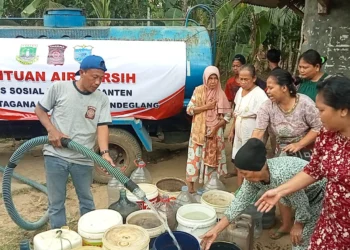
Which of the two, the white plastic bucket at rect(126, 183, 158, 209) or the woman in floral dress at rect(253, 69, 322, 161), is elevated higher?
the woman in floral dress at rect(253, 69, 322, 161)

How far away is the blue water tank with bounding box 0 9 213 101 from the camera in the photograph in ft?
16.9

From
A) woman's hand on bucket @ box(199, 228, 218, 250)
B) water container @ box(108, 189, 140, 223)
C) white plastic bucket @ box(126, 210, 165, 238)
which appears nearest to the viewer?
woman's hand on bucket @ box(199, 228, 218, 250)

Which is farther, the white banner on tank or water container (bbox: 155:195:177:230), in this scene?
the white banner on tank

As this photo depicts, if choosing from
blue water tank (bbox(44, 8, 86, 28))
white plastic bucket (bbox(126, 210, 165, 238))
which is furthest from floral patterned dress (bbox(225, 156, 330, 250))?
blue water tank (bbox(44, 8, 86, 28))

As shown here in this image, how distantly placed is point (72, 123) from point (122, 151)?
214 cm

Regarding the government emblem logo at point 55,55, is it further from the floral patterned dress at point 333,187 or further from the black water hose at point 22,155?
the floral patterned dress at point 333,187

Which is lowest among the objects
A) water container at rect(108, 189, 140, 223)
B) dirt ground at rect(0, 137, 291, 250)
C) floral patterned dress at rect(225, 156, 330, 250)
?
dirt ground at rect(0, 137, 291, 250)

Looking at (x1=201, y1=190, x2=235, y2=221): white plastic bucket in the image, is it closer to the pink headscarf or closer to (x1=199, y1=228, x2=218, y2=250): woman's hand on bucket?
(x1=199, y1=228, x2=218, y2=250): woman's hand on bucket

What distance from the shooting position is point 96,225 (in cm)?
275

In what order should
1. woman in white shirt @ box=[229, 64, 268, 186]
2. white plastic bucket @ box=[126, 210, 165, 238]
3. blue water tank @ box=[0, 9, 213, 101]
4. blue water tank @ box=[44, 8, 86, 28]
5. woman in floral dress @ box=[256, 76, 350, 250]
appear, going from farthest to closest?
blue water tank @ box=[44, 8, 86, 28] → blue water tank @ box=[0, 9, 213, 101] → woman in white shirt @ box=[229, 64, 268, 186] → white plastic bucket @ box=[126, 210, 165, 238] → woman in floral dress @ box=[256, 76, 350, 250]

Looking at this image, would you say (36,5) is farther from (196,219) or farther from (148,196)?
(196,219)

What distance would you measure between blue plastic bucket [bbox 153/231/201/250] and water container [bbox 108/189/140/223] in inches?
22.7

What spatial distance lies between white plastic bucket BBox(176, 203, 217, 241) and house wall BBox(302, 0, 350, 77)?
8.26 feet

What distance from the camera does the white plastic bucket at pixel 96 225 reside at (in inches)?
106
